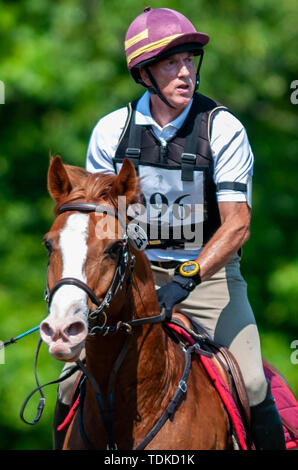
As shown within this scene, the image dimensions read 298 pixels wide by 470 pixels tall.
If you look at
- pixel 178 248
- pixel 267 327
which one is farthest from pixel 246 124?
pixel 178 248

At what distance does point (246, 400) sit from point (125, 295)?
3.73ft

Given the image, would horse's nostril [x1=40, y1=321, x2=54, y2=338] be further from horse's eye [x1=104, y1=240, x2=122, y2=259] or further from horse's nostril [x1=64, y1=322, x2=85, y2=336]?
horse's eye [x1=104, y1=240, x2=122, y2=259]

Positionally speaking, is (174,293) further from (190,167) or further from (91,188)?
(190,167)

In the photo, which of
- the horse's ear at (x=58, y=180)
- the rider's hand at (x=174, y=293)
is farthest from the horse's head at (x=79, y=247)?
the rider's hand at (x=174, y=293)

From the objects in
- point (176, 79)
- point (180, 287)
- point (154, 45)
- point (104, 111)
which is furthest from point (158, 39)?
point (104, 111)

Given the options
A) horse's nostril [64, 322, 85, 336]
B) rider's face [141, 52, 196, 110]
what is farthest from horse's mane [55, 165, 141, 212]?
rider's face [141, 52, 196, 110]

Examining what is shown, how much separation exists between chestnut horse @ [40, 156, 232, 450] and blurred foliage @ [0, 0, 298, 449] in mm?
8145

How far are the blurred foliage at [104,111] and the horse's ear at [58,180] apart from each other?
833cm

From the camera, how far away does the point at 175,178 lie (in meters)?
5.07

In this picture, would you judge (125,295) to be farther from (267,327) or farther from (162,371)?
(267,327)

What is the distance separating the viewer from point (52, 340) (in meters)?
3.51

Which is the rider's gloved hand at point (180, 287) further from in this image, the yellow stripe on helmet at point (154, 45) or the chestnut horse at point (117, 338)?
the yellow stripe on helmet at point (154, 45)

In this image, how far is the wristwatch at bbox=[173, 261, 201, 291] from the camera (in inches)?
176

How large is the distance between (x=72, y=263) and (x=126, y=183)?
64 centimetres
